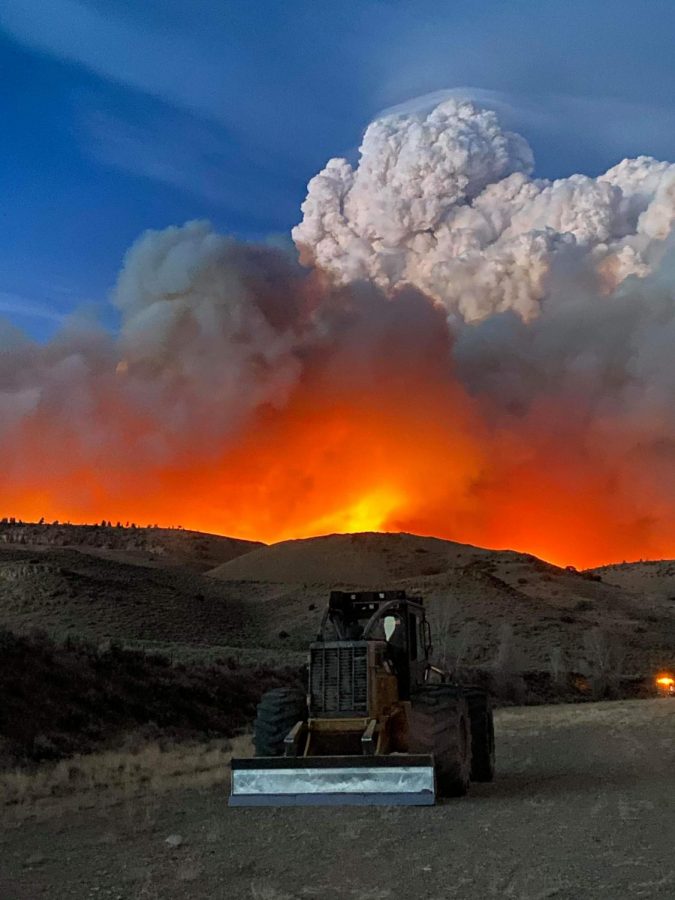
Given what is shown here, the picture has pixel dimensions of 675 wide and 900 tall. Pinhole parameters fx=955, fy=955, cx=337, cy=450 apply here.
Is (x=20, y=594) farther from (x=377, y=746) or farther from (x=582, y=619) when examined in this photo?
(x=377, y=746)

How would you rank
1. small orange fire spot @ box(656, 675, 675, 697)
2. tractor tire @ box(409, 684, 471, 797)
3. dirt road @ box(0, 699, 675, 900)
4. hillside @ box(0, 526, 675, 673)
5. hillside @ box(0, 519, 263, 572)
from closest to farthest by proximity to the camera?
dirt road @ box(0, 699, 675, 900), tractor tire @ box(409, 684, 471, 797), small orange fire spot @ box(656, 675, 675, 697), hillside @ box(0, 526, 675, 673), hillside @ box(0, 519, 263, 572)

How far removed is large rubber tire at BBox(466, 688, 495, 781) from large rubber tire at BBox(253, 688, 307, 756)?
3667 mm

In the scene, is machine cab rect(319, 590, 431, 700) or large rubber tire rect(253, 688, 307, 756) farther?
machine cab rect(319, 590, 431, 700)

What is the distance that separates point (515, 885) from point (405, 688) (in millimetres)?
7281

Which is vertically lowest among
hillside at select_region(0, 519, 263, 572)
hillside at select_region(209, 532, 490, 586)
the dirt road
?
the dirt road

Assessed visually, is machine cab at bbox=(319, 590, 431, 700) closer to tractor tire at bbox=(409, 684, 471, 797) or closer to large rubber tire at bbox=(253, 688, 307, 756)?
large rubber tire at bbox=(253, 688, 307, 756)

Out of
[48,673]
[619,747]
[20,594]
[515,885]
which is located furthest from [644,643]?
[515,885]

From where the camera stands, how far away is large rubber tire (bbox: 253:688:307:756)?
1491cm

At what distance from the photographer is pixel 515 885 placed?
866cm

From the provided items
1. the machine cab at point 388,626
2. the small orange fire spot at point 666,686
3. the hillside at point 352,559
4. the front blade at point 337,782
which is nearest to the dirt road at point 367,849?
the front blade at point 337,782

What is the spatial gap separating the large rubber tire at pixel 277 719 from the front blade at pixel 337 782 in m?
2.19

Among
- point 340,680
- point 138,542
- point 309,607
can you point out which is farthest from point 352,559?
point 340,680

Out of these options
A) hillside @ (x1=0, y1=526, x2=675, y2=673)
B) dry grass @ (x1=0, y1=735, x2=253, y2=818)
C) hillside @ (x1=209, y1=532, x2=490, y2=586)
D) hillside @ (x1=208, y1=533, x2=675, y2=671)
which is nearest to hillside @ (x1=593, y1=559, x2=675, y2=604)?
hillside @ (x1=0, y1=526, x2=675, y2=673)

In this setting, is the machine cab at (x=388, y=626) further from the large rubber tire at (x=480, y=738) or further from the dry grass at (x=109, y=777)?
the dry grass at (x=109, y=777)
